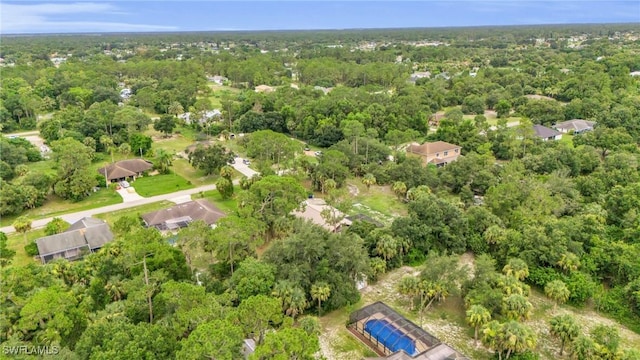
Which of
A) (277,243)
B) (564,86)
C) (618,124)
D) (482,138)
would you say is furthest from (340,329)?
(564,86)

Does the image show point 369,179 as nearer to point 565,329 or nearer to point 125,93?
point 565,329

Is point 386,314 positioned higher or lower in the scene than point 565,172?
lower

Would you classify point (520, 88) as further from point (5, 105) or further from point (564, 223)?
point (5, 105)

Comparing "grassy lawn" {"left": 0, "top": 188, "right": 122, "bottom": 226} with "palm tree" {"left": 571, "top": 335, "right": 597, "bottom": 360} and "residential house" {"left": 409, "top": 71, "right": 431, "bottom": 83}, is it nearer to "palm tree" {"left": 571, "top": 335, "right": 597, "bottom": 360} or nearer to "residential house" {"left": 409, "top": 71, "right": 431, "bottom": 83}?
"palm tree" {"left": 571, "top": 335, "right": 597, "bottom": 360}

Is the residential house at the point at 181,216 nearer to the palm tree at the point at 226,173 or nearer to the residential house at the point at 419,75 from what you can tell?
the palm tree at the point at 226,173

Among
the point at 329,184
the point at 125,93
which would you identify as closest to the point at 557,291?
the point at 329,184
